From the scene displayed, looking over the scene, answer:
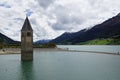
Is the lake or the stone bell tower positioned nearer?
the lake

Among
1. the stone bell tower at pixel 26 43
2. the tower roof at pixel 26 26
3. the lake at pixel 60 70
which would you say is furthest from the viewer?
the tower roof at pixel 26 26

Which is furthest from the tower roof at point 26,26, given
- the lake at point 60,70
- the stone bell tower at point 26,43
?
the lake at point 60,70

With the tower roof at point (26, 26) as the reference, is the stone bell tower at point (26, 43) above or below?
below

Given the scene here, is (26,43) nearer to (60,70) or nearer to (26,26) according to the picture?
(26,26)

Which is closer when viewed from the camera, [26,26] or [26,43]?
[26,43]

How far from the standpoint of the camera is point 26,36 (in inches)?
3228

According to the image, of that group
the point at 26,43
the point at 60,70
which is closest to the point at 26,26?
the point at 26,43

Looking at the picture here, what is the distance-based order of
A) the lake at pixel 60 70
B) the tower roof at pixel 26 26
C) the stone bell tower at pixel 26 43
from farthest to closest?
1. the tower roof at pixel 26 26
2. the stone bell tower at pixel 26 43
3. the lake at pixel 60 70

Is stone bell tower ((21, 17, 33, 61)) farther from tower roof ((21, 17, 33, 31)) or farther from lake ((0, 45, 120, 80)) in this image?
lake ((0, 45, 120, 80))

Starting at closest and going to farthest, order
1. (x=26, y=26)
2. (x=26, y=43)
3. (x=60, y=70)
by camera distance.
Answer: (x=60, y=70) < (x=26, y=43) < (x=26, y=26)

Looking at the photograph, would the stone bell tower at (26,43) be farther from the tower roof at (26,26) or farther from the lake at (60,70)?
the lake at (60,70)

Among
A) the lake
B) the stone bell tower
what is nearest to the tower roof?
the stone bell tower

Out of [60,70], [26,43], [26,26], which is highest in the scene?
[26,26]

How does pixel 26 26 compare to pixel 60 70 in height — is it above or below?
above
